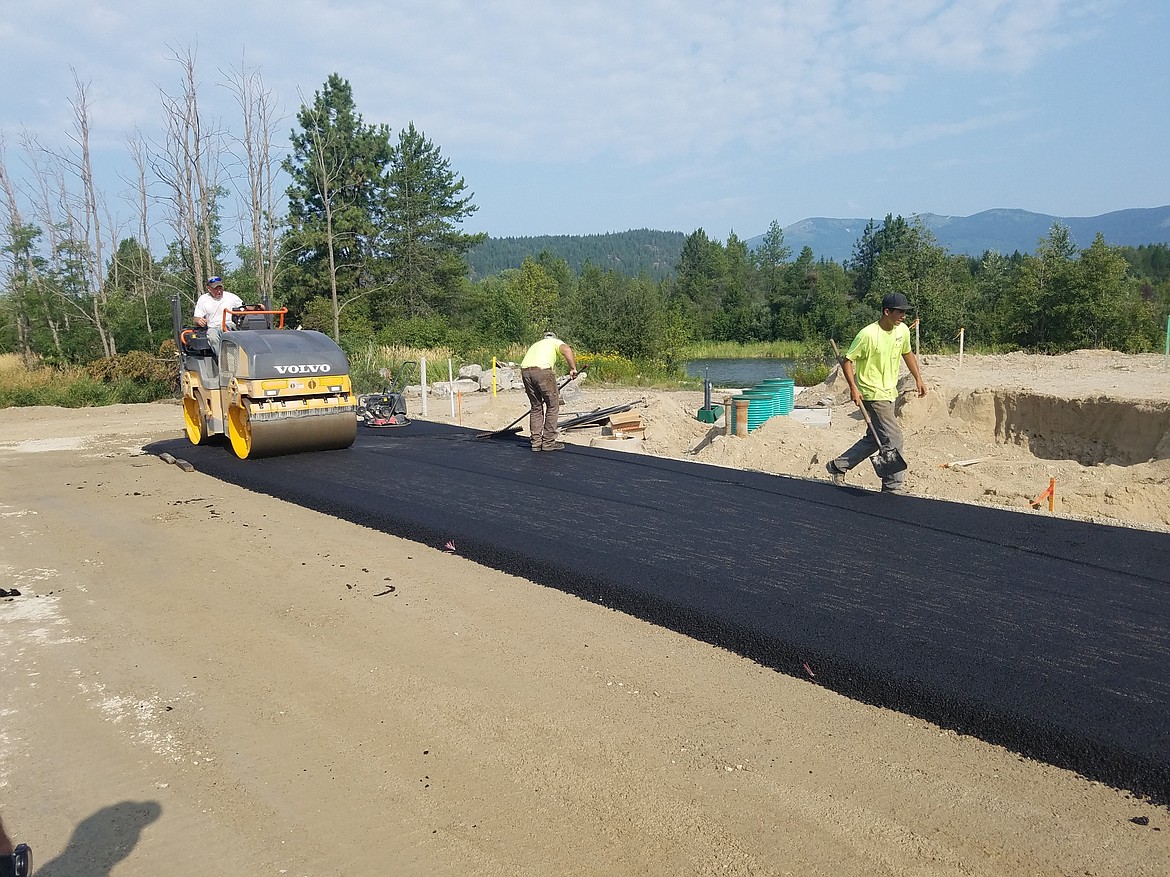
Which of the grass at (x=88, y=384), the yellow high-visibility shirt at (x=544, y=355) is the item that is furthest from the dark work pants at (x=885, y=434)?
the grass at (x=88, y=384)

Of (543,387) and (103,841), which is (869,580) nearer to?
(103,841)

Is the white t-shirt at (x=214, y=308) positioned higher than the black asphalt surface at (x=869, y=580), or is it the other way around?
the white t-shirt at (x=214, y=308)

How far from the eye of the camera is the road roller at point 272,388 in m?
8.33

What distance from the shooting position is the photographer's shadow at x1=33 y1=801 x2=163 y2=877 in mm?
2396

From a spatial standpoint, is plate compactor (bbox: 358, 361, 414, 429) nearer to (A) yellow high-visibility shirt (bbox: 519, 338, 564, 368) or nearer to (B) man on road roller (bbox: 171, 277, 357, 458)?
(B) man on road roller (bbox: 171, 277, 357, 458)

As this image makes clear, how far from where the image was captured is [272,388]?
8.32 m

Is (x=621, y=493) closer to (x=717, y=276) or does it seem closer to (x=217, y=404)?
(x=217, y=404)

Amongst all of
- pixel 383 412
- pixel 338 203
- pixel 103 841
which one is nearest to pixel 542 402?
pixel 383 412

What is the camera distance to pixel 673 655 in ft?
12.3

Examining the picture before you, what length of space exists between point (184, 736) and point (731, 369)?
32.8 meters

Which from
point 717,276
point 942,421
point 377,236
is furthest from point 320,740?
point 717,276

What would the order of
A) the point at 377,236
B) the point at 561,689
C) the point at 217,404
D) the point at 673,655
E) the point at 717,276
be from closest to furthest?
the point at 561,689 → the point at 673,655 → the point at 217,404 → the point at 377,236 → the point at 717,276

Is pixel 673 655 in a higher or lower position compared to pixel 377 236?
lower

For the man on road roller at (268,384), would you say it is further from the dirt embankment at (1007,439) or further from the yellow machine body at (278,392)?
the dirt embankment at (1007,439)
